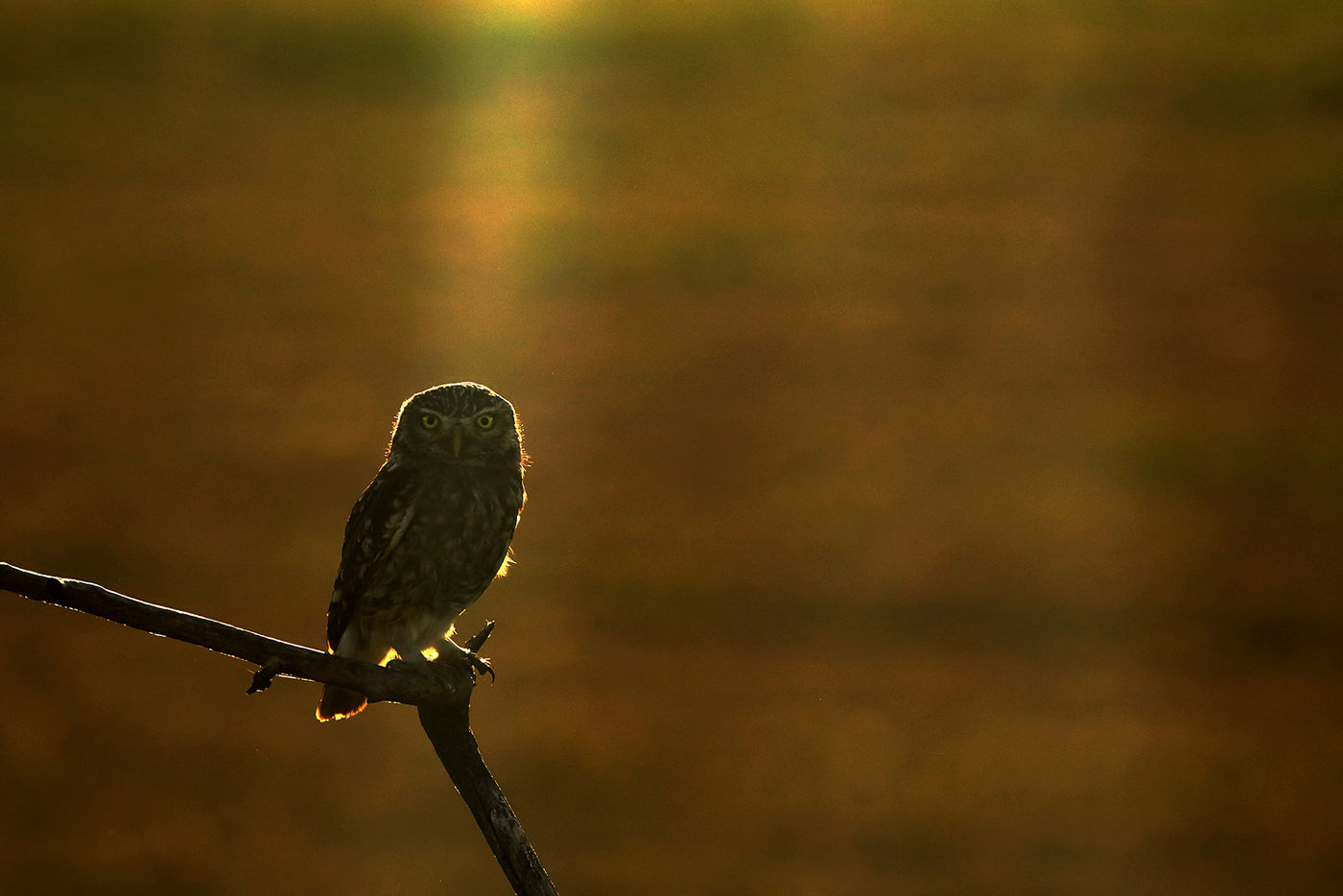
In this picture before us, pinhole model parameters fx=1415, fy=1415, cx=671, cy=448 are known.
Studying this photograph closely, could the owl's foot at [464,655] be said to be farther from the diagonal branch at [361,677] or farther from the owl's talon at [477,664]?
the diagonal branch at [361,677]

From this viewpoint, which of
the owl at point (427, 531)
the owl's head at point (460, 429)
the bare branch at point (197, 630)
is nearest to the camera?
the bare branch at point (197, 630)

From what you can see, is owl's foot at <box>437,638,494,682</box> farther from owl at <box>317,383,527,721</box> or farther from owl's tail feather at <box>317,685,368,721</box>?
owl's tail feather at <box>317,685,368,721</box>

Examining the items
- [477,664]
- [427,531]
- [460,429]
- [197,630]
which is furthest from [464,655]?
[197,630]

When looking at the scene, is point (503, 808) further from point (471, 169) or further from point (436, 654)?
point (471, 169)

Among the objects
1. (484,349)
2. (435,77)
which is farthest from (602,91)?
(484,349)

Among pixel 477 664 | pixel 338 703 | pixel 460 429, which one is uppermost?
pixel 460 429

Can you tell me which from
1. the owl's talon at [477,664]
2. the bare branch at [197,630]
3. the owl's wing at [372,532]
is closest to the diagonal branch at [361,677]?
the bare branch at [197,630]

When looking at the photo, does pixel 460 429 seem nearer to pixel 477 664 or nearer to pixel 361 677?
pixel 477 664
